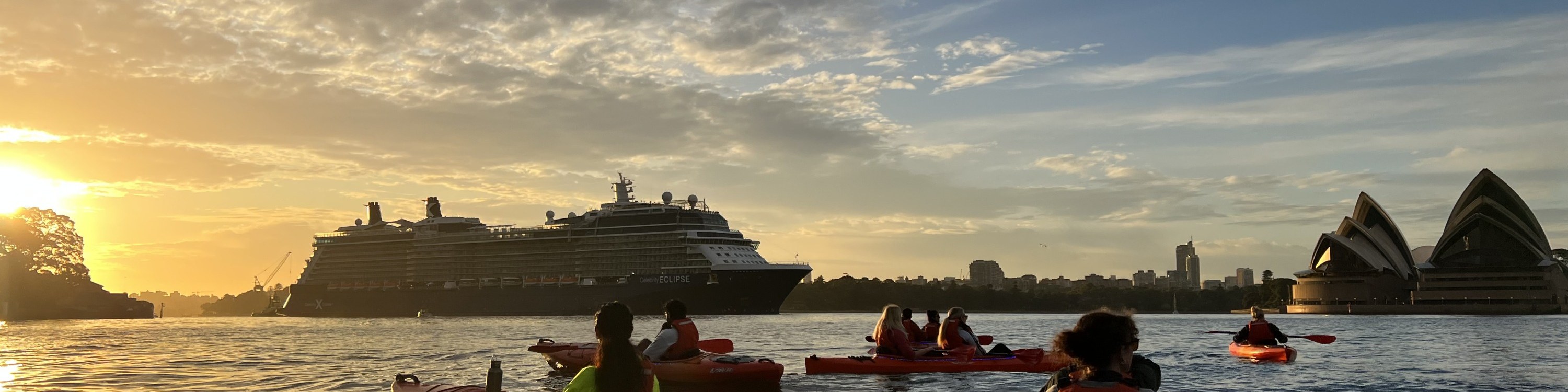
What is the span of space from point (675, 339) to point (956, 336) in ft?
29.2

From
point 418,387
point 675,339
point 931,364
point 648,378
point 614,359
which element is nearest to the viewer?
point 614,359

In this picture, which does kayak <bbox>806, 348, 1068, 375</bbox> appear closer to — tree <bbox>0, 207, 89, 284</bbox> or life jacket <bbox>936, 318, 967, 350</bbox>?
life jacket <bbox>936, 318, 967, 350</bbox>

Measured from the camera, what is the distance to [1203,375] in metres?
23.1

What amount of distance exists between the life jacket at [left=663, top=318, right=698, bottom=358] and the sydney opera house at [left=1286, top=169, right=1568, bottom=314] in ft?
395

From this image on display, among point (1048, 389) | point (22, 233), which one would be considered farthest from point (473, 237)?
point (1048, 389)

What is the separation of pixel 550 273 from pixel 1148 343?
2481 inches

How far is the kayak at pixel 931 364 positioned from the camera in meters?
20.4

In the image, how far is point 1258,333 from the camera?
25406 mm

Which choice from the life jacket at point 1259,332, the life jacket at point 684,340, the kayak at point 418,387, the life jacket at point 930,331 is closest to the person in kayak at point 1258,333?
the life jacket at point 1259,332

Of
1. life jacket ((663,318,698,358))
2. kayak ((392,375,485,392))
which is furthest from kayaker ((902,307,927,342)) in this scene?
kayak ((392,375,485,392))

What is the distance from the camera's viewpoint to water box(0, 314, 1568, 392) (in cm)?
2128

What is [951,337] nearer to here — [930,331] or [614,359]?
[930,331]

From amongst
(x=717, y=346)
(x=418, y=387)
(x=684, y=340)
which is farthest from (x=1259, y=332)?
(x=418, y=387)

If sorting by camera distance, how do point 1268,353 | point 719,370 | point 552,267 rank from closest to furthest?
point 719,370 < point 1268,353 < point 552,267
